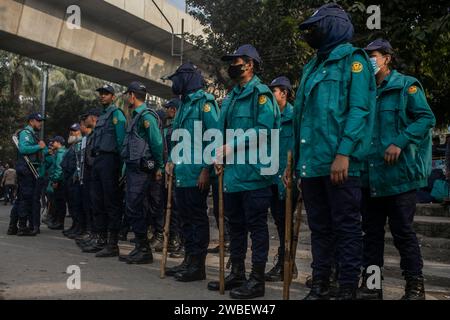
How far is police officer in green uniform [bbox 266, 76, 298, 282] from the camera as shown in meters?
5.22

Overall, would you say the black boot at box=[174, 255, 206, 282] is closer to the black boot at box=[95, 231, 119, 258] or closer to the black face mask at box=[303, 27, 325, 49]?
the black boot at box=[95, 231, 119, 258]

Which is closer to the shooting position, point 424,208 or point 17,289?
point 17,289

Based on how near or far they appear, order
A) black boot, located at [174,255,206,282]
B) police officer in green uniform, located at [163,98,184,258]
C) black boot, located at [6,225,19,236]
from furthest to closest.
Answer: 1. black boot, located at [6,225,19,236]
2. police officer in green uniform, located at [163,98,184,258]
3. black boot, located at [174,255,206,282]

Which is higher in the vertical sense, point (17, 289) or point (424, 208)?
point (424, 208)

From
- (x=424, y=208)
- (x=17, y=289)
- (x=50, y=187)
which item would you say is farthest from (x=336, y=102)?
(x=50, y=187)

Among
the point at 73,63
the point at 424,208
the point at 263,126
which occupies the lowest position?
the point at 424,208

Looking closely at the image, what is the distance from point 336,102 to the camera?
361 cm

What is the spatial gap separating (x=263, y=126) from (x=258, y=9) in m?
9.01

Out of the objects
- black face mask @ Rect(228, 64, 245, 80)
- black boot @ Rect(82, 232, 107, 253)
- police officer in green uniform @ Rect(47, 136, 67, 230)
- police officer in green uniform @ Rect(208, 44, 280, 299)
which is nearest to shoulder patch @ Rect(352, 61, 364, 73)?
police officer in green uniform @ Rect(208, 44, 280, 299)

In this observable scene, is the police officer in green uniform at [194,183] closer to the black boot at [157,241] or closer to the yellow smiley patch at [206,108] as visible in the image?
the yellow smiley patch at [206,108]

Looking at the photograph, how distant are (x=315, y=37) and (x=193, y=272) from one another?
8.06 ft

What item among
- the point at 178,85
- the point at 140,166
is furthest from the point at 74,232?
the point at 178,85
